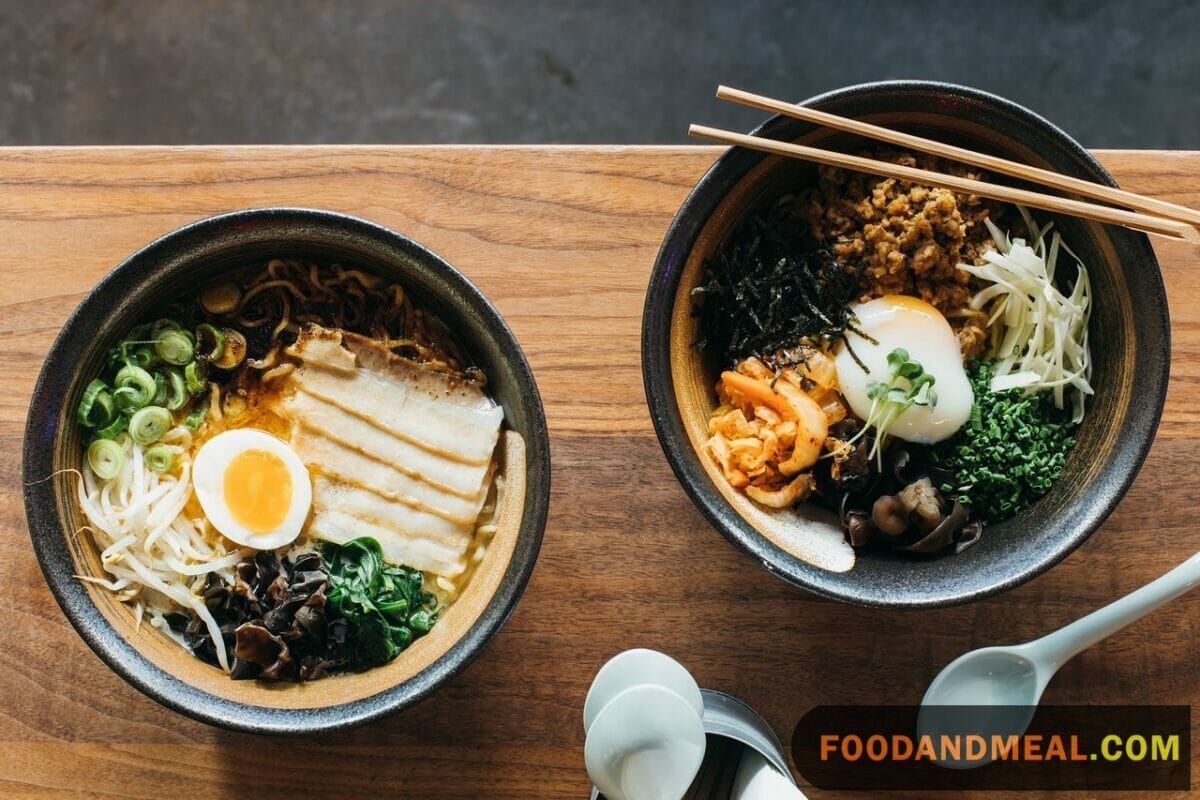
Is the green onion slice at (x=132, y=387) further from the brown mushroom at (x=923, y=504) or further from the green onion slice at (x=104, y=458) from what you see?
the brown mushroom at (x=923, y=504)

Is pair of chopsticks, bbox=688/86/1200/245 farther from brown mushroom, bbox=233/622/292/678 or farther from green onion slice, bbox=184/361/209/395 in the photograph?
brown mushroom, bbox=233/622/292/678

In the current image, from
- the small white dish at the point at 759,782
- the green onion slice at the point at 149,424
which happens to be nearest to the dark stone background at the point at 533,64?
the green onion slice at the point at 149,424

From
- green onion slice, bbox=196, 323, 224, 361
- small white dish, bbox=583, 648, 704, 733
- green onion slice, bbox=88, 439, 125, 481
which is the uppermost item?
green onion slice, bbox=196, 323, 224, 361

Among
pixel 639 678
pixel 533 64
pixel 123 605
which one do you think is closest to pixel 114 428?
pixel 123 605

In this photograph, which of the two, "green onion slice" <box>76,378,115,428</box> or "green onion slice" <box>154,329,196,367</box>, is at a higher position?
"green onion slice" <box>154,329,196,367</box>

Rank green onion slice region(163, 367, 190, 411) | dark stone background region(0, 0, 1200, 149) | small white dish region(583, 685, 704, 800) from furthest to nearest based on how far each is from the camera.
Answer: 1. dark stone background region(0, 0, 1200, 149)
2. green onion slice region(163, 367, 190, 411)
3. small white dish region(583, 685, 704, 800)

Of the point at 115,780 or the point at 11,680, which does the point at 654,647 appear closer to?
the point at 115,780

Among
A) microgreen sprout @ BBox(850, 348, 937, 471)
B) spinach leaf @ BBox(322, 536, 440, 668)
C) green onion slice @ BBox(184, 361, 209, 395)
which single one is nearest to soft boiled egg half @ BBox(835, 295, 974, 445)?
microgreen sprout @ BBox(850, 348, 937, 471)
